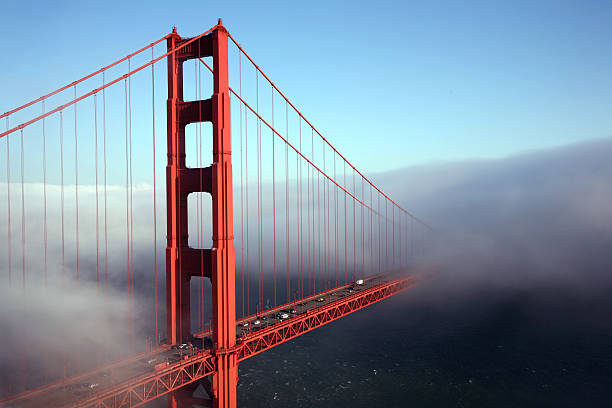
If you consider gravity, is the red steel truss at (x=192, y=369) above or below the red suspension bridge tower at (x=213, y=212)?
below

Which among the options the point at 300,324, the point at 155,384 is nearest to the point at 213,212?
the point at 155,384

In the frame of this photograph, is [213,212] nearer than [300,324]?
Yes

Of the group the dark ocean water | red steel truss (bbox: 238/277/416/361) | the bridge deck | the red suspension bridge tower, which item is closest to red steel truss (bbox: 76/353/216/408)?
the bridge deck

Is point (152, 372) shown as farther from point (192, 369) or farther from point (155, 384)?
point (192, 369)

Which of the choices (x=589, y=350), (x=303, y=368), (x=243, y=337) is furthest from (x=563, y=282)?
(x=243, y=337)

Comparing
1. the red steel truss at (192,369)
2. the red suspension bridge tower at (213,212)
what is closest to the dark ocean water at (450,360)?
the red steel truss at (192,369)

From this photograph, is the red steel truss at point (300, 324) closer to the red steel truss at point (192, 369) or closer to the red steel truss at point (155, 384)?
the red steel truss at point (192, 369)
